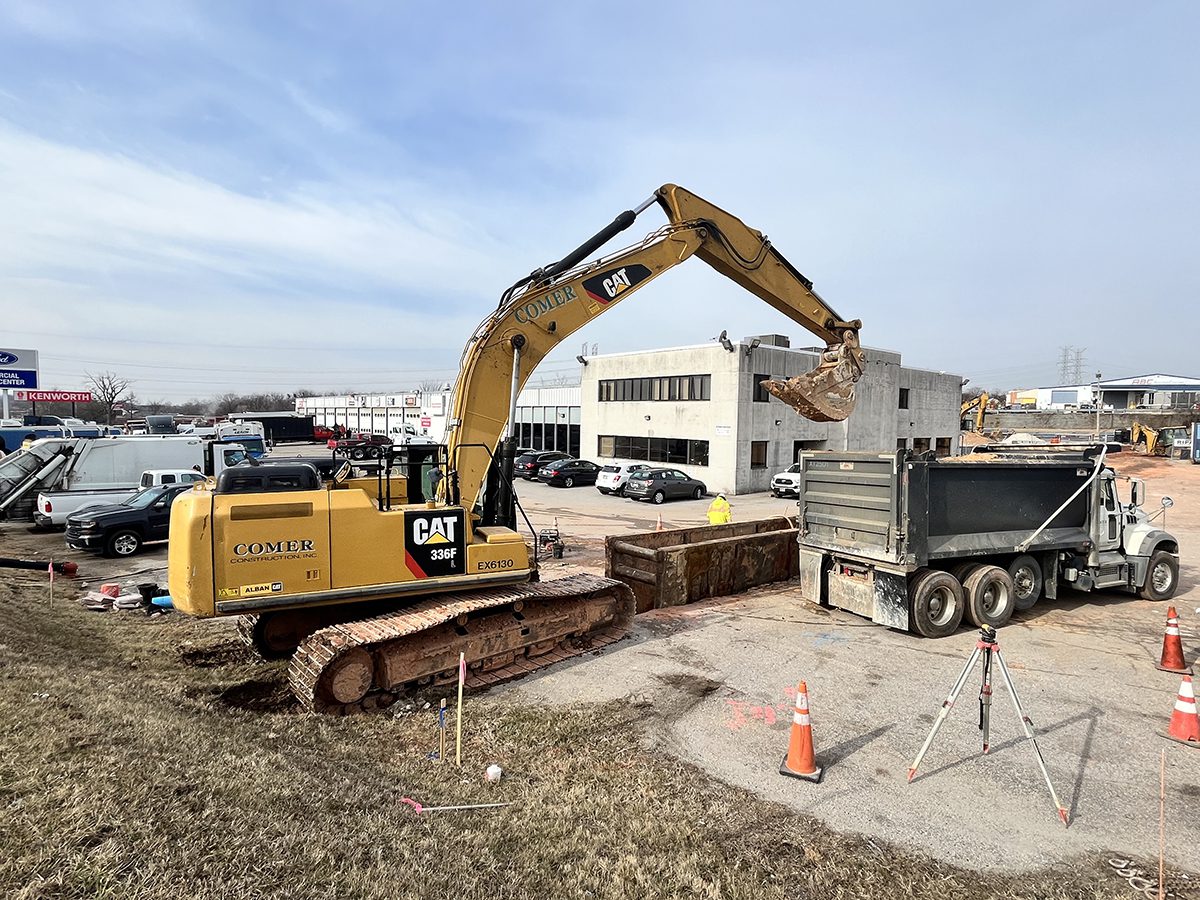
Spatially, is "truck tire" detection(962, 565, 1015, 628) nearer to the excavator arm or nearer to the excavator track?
the excavator arm

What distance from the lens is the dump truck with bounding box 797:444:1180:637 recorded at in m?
9.74

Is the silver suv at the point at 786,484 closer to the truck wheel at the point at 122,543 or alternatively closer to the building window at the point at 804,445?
the building window at the point at 804,445

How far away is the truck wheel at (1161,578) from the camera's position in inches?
478

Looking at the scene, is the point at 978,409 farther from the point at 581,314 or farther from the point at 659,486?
the point at 581,314

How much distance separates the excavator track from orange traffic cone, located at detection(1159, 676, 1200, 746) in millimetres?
6065

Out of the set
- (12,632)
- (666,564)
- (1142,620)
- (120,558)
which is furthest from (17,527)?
(1142,620)

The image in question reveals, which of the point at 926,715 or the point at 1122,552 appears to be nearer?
the point at 926,715

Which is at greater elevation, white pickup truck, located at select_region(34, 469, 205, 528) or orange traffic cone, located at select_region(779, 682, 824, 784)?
white pickup truck, located at select_region(34, 469, 205, 528)

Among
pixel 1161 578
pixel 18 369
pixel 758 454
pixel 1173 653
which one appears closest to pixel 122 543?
pixel 1173 653

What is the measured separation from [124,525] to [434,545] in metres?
11.4

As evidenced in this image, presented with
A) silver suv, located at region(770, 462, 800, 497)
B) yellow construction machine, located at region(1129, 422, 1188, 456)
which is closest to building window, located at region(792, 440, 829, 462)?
silver suv, located at region(770, 462, 800, 497)

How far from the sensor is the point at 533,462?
3294 cm

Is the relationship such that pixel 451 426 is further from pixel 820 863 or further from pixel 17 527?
pixel 17 527

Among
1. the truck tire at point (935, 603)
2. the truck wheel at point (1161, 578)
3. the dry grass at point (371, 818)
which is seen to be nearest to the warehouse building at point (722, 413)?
the truck wheel at point (1161, 578)
